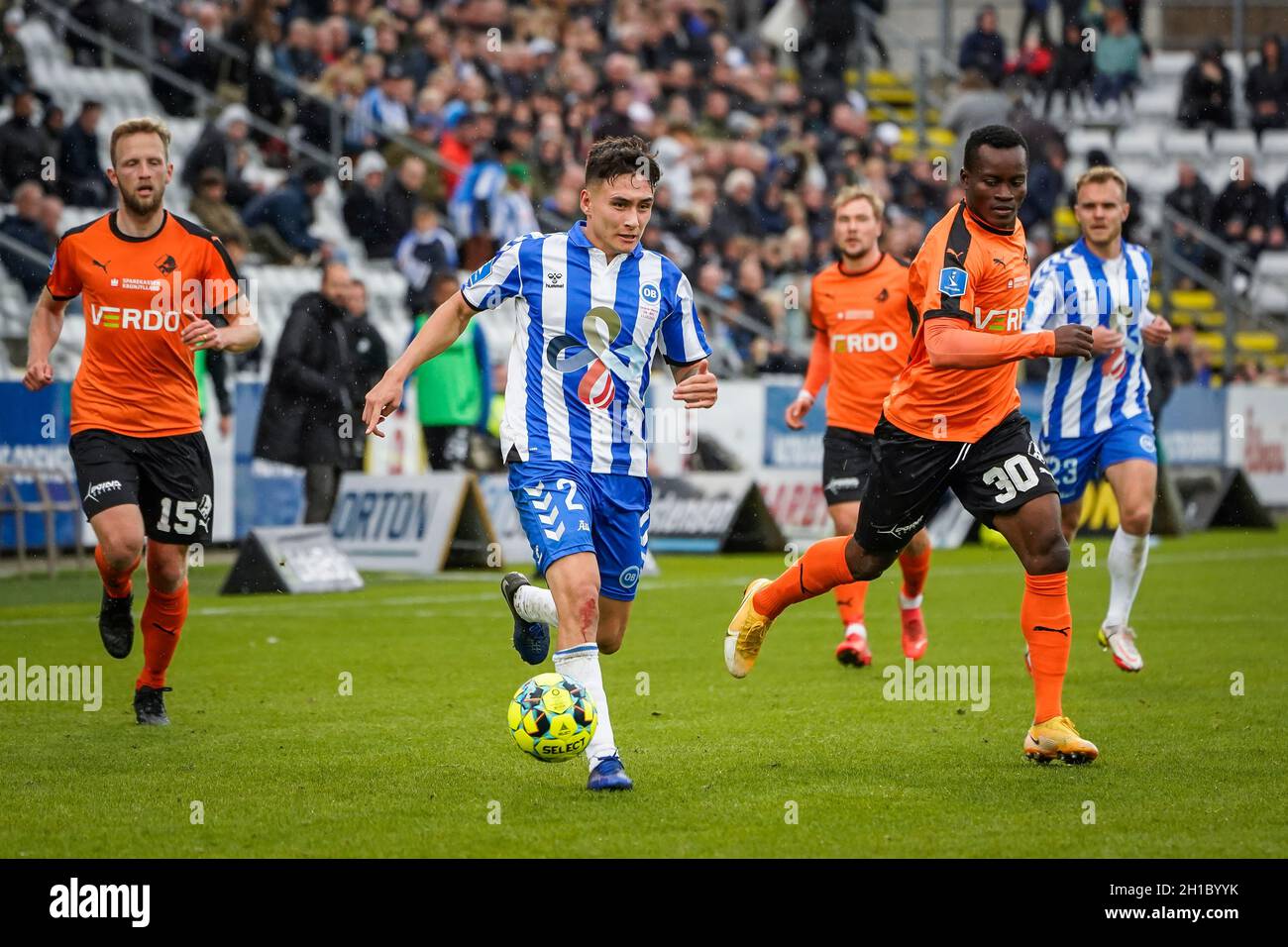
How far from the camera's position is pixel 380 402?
6684mm

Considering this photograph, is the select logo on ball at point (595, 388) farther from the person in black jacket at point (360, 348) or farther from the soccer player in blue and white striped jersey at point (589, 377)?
the person in black jacket at point (360, 348)

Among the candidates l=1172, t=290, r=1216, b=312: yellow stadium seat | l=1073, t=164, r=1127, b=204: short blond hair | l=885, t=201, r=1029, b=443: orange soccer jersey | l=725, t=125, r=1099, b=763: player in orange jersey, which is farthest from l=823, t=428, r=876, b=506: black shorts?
l=1172, t=290, r=1216, b=312: yellow stadium seat

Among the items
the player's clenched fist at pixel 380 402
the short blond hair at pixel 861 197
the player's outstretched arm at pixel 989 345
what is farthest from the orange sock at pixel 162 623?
the short blond hair at pixel 861 197

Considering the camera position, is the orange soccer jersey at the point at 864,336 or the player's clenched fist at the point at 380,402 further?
the orange soccer jersey at the point at 864,336

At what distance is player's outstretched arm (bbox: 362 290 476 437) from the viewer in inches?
263

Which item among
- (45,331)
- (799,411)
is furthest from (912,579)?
(45,331)

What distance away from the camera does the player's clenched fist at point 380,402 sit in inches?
262

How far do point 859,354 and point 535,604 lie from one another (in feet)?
13.9

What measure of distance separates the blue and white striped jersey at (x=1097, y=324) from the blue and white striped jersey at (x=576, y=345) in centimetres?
384

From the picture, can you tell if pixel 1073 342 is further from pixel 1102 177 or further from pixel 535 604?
pixel 1102 177

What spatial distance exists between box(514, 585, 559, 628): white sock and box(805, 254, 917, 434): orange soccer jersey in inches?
157

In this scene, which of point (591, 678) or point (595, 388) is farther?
point (595, 388)

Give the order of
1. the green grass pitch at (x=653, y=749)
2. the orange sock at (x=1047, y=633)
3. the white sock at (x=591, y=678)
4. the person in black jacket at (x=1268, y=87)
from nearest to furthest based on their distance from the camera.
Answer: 1. the green grass pitch at (x=653, y=749)
2. the white sock at (x=591, y=678)
3. the orange sock at (x=1047, y=633)
4. the person in black jacket at (x=1268, y=87)

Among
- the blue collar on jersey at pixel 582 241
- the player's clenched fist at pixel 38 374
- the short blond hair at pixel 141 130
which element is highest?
the short blond hair at pixel 141 130
